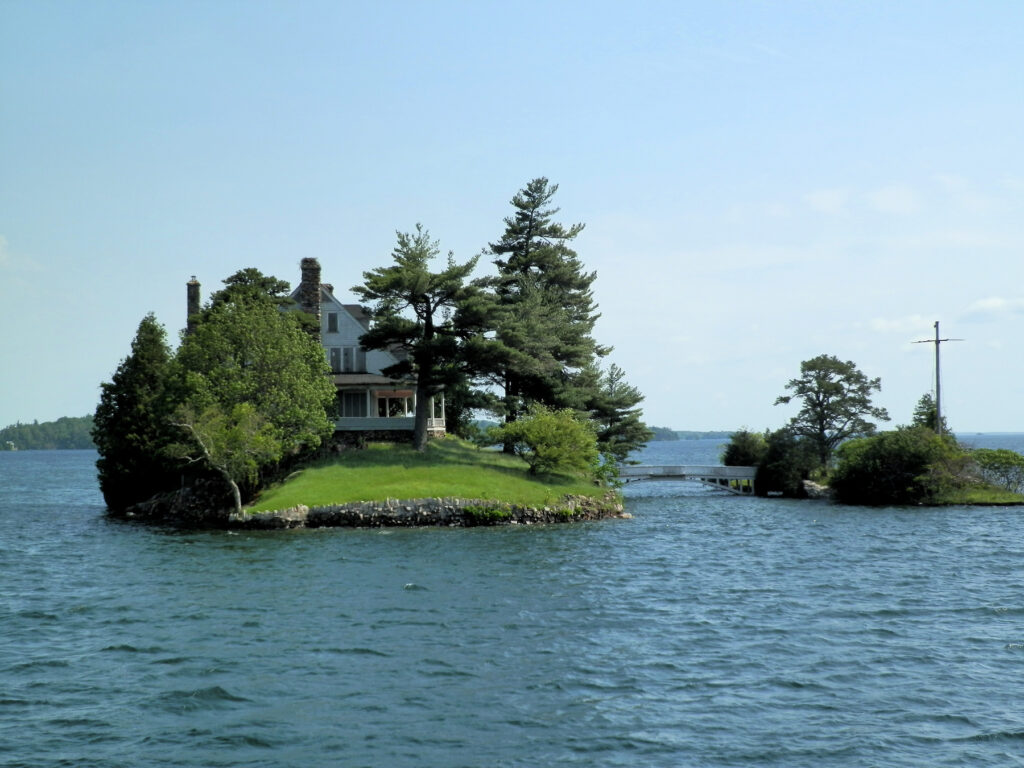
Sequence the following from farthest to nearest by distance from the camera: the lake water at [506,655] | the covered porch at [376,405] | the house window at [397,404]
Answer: the house window at [397,404] → the covered porch at [376,405] → the lake water at [506,655]

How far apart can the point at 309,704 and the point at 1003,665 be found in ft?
50.4

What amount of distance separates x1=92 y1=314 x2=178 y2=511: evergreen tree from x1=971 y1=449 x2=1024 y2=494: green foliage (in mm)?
55062

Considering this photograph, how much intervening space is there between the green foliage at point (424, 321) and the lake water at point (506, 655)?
61.6ft

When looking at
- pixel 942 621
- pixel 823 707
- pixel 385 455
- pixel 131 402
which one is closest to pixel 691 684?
pixel 823 707

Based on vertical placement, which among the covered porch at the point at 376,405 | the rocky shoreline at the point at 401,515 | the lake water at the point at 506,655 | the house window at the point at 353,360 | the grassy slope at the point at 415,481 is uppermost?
the house window at the point at 353,360

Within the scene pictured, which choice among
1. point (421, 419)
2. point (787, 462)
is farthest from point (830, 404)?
point (421, 419)

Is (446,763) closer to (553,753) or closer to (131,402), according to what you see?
(553,753)

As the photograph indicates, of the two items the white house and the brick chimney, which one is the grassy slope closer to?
the white house

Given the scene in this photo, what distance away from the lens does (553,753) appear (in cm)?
1608

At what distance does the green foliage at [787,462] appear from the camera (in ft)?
262

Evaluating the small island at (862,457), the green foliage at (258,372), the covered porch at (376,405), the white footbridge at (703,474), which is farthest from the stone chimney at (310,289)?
the small island at (862,457)

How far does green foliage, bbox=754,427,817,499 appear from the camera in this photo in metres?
79.9

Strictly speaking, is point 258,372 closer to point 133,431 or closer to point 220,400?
point 220,400

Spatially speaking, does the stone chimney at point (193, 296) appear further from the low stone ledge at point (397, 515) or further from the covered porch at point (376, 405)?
the low stone ledge at point (397, 515)
